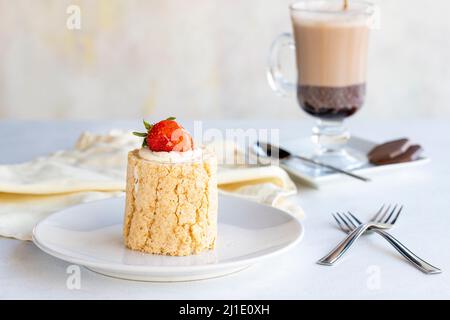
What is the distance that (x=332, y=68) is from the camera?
1.81 meters

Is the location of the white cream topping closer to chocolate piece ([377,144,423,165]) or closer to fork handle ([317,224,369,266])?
fork handle ([317,224,369,266])

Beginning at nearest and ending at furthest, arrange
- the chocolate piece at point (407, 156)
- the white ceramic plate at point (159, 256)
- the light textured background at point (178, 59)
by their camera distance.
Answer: the white ceramic plate at point (159, 256) < the chocolate piece at point (407, 156) < the light textured background at point (178, 59)

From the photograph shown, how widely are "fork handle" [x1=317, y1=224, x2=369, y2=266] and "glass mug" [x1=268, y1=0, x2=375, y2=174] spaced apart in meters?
0.51

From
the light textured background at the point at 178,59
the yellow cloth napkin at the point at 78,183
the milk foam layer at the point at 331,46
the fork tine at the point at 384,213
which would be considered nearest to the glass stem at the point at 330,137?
the milk foam layer at the point at 331,46

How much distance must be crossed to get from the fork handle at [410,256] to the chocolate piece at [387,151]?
20.3 inches

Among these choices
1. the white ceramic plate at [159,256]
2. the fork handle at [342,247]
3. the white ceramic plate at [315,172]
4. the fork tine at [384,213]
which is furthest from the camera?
the white ceramic plate at [315,172]

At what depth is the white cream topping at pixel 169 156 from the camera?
1.20 meters

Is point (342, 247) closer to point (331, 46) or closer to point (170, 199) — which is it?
point (170, 199)

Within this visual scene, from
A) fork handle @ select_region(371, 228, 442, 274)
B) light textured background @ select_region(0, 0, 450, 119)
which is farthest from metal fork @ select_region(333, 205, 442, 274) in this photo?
light textured background @ select_region(0, 0, 450, 119)

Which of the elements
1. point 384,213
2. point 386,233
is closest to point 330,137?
point 384,213

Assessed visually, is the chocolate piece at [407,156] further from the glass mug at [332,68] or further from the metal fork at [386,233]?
the metal fork at [386,233]

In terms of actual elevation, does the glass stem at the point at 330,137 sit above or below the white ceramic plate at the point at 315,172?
above
